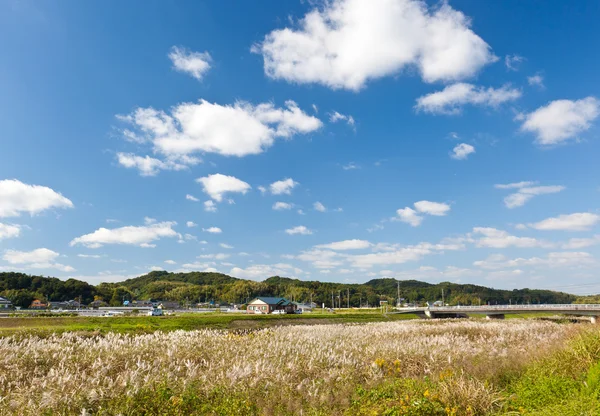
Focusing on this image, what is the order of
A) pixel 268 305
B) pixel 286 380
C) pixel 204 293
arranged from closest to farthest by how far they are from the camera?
pixel 286 380 < pixel 268 305 < pixel 204 293

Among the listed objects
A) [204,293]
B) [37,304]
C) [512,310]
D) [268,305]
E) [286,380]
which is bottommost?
[37,304]

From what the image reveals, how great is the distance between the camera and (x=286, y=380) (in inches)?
335

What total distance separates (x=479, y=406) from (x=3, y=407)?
8.47 meters

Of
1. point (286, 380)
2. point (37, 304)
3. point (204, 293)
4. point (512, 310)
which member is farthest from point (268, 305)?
point (286, 380)

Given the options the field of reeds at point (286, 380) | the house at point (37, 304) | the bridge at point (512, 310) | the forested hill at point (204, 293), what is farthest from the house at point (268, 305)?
the field of reeds at point (286, 380)

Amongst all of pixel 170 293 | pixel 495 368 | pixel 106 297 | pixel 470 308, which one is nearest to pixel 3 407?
pixel 495 368

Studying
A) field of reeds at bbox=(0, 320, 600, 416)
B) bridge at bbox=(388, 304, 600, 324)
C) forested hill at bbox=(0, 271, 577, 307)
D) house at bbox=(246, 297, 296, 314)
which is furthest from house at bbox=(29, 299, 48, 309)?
field of reeds at bbox=(0, 320, 600, 416)

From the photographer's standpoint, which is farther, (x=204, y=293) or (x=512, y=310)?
(x=204, y=293)

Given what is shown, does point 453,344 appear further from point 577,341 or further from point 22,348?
point 22,348

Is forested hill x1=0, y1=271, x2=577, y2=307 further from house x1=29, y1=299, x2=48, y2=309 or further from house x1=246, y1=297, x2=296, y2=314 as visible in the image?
house x1=246, y1=297, x2=296, y2=314

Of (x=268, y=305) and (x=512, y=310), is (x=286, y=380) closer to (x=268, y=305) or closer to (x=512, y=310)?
(x=512, y=310)

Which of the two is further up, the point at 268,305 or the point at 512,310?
the point at 512,310

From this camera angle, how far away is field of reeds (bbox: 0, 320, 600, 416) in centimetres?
707

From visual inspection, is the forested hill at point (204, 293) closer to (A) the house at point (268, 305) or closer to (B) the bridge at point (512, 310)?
(B) the bridge at point (512, 310)
